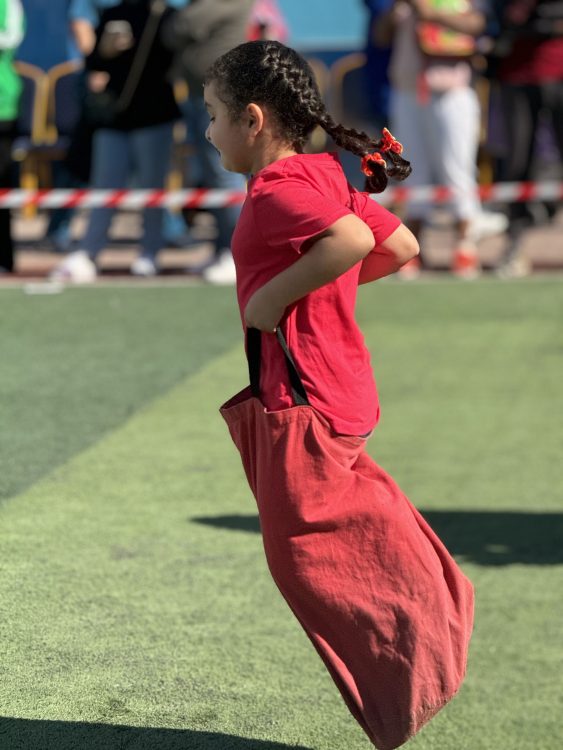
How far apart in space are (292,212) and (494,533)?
271cm

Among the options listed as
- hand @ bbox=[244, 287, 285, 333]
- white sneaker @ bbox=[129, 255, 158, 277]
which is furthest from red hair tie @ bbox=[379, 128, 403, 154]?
white sneaker @ bbox=[129, 255, 158, 277]

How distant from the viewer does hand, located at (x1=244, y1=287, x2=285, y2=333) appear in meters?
2.83

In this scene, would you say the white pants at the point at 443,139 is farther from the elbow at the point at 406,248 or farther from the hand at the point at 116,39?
the elbow at the point at 406,248

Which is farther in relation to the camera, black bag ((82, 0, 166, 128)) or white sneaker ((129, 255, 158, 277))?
white sneaker ((129, 255, 158, 277))

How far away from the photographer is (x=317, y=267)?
279 cm

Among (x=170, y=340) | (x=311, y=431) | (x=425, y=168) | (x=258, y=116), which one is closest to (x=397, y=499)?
(x=311, y=431)

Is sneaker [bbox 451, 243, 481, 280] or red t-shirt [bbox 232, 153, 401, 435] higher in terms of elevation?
red t-shirt [bbox 232, 153, 401, 435]

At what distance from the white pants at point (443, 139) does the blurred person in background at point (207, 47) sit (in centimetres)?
114

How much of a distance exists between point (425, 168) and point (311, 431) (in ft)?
26.7

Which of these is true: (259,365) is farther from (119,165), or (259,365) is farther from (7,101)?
(119,165)

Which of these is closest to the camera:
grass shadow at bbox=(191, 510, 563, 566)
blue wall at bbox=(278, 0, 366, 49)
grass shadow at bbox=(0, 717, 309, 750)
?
grass shadow at bbox=(0, 717, 309, 750)

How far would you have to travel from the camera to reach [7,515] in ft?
14.6

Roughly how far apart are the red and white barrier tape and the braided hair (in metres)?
7.32

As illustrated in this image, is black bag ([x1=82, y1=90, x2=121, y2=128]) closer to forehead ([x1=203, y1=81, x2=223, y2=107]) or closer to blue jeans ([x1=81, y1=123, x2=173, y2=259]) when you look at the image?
blue jeans ([x1=81, y1=123, x2=173, y2=259])
